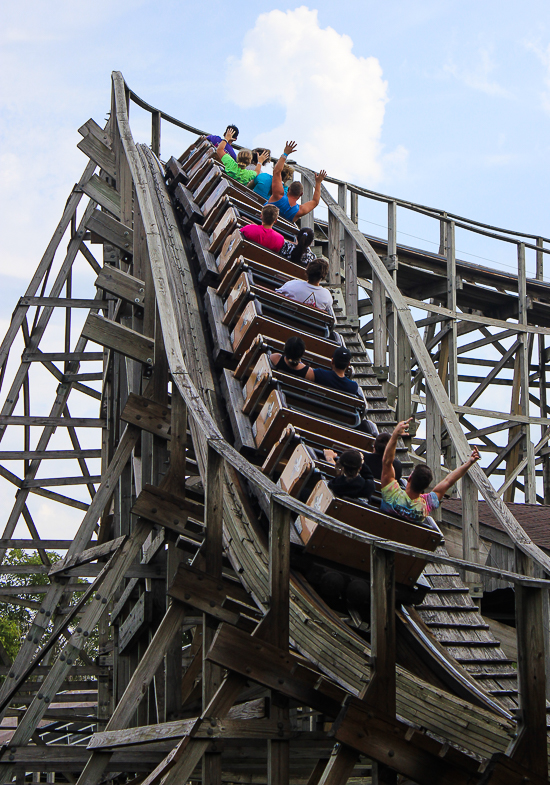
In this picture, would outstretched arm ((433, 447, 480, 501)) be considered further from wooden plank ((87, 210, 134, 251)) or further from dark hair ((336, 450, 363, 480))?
wooden plank ((87, 210, 134, 251))

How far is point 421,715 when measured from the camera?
4059 mm

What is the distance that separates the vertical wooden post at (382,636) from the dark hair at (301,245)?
223 inches

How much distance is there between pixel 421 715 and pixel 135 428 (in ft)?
9.66

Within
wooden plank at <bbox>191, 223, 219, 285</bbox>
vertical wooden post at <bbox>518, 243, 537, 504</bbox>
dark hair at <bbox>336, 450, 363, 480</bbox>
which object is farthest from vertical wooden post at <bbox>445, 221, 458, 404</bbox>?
dark hair at <bbox>336, 450, 363, 480</bbox>

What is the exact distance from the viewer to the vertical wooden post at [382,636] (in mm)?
3887

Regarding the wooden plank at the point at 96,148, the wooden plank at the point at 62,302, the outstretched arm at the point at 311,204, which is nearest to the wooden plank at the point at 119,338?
the wooden plank at the point at 62,302

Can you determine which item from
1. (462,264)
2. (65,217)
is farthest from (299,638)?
(462,264)

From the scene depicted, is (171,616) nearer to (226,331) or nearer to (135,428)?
(135,428)

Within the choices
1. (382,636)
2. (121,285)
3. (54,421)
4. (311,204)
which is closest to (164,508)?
(121,285)

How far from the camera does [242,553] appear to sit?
16.8 ft

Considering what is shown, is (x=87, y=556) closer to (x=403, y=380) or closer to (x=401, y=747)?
(x=403, y=380)

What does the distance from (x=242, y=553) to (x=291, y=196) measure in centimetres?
594

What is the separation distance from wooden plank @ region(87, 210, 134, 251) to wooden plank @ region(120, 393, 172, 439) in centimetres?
215

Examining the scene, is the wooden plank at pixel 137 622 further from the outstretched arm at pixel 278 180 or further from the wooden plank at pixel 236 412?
the outstretched arm at pixel 278 180
